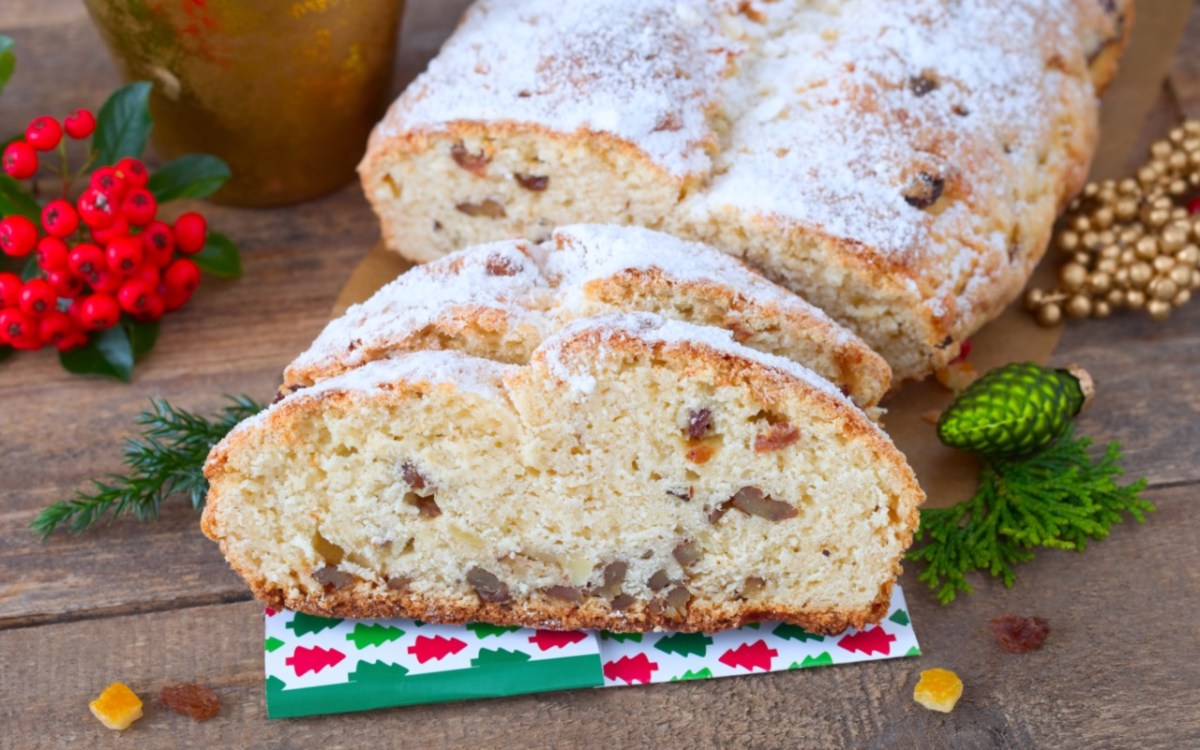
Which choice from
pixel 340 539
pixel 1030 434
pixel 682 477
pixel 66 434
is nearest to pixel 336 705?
pixel 340 539

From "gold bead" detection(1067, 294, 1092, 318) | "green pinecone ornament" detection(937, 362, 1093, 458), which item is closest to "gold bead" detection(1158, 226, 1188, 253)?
"gold bead" detection(1067, 294, 1092, 318)

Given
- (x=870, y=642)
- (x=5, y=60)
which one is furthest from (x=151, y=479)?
(x=870, y=642)

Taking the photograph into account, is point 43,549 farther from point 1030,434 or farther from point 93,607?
point 1030,434

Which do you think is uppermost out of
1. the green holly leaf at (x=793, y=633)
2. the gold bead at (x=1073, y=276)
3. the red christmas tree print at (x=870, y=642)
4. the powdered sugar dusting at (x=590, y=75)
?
the powdered sugar dusting at (x=590, y=75)

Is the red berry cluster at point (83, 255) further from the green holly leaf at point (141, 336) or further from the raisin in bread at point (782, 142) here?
the raisin in bread at point (782, 142)

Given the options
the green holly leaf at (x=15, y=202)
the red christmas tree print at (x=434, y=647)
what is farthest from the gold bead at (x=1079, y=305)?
the green holly leaf at (x=15, y=202)

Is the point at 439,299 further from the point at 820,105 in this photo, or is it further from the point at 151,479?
the point at 820,105
